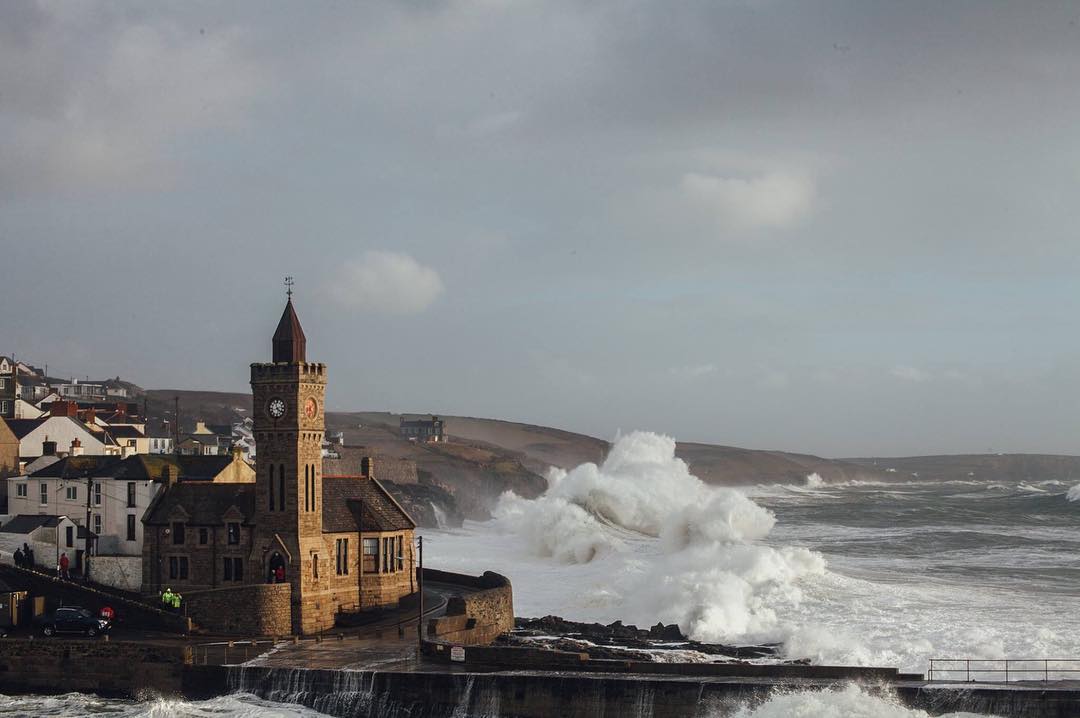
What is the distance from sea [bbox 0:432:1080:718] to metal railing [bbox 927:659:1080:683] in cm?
19

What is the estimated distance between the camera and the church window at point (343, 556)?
39656mm

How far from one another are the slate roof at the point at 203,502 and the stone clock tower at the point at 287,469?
1.43m

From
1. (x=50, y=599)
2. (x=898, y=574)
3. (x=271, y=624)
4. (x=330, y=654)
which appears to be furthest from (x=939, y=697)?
(x=898, y=574)

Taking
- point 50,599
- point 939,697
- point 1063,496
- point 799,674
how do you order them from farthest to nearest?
point 1063,496 → point 50,599 → point 799,674 → point 939,697

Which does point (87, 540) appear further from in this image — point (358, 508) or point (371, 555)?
point (371, 555)

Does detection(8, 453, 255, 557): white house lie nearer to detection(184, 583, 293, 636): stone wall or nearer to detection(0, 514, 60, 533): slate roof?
detection(0, 514, 60, 533): slate roof

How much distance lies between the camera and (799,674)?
29984 millimetres

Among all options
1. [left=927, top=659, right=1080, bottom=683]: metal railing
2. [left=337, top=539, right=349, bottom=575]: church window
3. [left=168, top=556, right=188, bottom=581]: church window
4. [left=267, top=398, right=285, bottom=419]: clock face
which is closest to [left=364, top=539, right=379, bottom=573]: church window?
[left=337, top=539, right=349, bottom=575]: church window

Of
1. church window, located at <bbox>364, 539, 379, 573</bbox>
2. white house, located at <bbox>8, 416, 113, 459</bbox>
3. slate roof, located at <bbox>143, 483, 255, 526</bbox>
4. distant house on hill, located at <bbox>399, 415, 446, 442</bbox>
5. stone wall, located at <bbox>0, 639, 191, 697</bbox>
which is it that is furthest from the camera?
distant house on hill, located at <bbox>399, 415, 446, 442</bbox>

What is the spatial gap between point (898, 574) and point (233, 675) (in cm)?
3303

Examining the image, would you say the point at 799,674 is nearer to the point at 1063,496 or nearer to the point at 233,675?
the point at 233,675

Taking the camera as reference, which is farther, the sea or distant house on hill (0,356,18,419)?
distant house on hill (0,356,18,419)

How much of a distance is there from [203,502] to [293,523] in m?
4.10

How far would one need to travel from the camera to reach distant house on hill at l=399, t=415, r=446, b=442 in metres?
173
